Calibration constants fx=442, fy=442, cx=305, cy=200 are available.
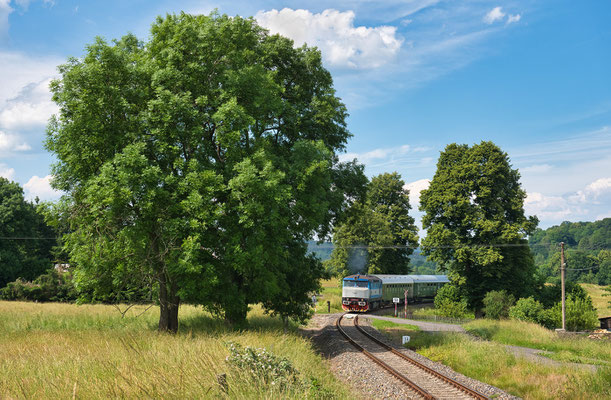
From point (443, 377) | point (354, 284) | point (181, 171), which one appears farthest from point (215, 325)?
point (354, 284)

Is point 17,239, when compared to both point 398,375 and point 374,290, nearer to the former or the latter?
point 374,290

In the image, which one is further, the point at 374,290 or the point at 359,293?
the point at 374,290

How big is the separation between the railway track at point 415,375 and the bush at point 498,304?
1983cm

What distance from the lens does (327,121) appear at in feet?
75.4

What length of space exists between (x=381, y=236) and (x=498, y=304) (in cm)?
2134

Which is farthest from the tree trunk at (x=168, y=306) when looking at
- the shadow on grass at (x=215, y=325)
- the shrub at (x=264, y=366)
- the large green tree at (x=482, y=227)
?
the large green tree at (x=482, y=227)

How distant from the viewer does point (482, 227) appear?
39531 mm

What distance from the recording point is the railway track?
1280 cm

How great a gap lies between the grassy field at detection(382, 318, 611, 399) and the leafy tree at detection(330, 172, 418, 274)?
35.3 m

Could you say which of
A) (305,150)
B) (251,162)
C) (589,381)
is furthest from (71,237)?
(589,381)

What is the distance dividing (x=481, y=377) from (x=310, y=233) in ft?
30.6

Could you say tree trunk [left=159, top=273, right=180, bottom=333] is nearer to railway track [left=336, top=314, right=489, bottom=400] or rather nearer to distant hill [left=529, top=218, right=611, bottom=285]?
railway track [left=336, top=314, right=489, bottom=400]

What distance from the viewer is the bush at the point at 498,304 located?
37906 mm

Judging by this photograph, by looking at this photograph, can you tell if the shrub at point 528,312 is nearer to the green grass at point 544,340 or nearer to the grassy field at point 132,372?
the green grass at point 544,340
